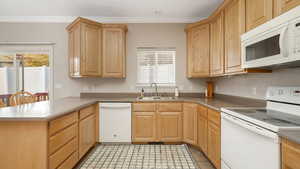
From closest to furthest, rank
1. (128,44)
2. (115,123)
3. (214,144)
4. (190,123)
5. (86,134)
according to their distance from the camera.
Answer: (214,144)
(86,134)
(190,123)
(115,123)
(128,44)

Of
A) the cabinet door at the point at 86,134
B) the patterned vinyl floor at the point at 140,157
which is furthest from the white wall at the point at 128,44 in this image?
the patterned vinyl floor at the point at 140,157

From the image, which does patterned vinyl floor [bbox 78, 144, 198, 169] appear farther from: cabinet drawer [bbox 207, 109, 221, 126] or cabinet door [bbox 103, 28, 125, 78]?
cabinet door [bbox 103, 28, 125, 78]

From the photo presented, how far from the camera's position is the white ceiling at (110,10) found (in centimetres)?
306

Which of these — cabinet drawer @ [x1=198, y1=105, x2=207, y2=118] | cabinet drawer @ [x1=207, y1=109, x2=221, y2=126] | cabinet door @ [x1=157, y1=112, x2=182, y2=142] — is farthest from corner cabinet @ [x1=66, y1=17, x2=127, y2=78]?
cabinet drawer @ [x1=207, y1=109, x2=221, y2=126]

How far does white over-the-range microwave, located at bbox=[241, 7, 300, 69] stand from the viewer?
1154mm

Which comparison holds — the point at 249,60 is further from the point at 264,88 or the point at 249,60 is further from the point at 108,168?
the point at 108,168

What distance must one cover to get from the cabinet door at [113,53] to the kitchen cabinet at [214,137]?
6.56 ft

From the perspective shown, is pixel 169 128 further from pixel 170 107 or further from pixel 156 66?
pixel 156 66

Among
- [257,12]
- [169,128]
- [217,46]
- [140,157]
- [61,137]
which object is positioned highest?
[257,12]

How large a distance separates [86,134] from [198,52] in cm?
252

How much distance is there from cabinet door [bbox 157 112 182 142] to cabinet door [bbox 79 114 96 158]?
1213 millimetres

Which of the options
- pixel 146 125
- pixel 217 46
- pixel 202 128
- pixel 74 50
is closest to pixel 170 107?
pixel 146 125

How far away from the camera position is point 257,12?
67.7 inches

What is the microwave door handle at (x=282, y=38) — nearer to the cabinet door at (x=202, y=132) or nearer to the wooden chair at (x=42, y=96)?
the cabinet door at (x=202, y=132)
